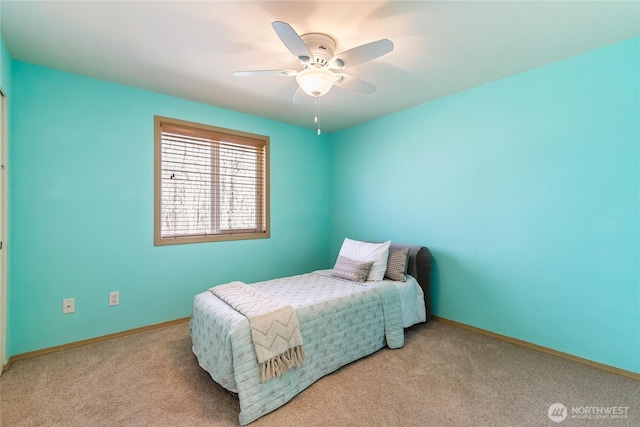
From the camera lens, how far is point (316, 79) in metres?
1.93

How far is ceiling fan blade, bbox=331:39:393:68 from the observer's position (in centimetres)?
160

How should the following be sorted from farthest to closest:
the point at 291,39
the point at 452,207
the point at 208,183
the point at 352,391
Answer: the point at 208,183 < the point at 452,207 < the point at 352,391 < the point at 291,39

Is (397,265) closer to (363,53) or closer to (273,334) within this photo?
(273,334)

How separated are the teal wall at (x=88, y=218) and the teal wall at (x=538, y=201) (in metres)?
2.30

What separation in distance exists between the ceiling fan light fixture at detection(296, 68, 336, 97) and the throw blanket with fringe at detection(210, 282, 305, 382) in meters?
1.47

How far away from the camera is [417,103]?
3211mm

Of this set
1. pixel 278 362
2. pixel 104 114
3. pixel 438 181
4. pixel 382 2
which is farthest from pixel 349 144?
pixel 278 362

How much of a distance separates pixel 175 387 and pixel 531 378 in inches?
94.6

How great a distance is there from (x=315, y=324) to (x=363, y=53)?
1.76m

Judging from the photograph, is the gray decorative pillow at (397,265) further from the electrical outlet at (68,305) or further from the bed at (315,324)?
the electrical outlet at (68,305)

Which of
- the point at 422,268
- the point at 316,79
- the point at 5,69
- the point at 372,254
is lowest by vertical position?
the point at 422,268

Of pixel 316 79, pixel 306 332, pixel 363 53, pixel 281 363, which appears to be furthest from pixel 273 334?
pixel 363 53

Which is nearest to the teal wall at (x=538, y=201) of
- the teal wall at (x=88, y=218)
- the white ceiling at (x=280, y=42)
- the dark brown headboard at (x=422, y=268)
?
the dark brown headboard at (x=422, y=268)

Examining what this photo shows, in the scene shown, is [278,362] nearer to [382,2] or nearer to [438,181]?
[382,2]
